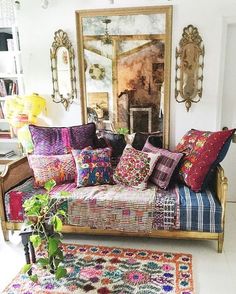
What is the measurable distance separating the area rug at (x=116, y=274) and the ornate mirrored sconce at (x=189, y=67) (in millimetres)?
1673

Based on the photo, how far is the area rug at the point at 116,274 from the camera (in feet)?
7.06

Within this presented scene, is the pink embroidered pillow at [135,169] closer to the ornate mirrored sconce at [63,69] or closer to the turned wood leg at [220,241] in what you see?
the turned wood leg at [220,241]

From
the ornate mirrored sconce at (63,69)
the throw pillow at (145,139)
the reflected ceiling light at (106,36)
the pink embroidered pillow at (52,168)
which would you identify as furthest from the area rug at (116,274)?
the reflected ceiling light at (106,36)

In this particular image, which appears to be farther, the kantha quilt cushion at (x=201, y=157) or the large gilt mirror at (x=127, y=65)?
the large gilt mirror at (x=127, y=65)

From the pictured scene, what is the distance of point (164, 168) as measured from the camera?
2.87m

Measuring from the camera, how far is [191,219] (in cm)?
251

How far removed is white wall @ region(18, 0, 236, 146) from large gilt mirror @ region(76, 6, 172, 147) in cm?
9

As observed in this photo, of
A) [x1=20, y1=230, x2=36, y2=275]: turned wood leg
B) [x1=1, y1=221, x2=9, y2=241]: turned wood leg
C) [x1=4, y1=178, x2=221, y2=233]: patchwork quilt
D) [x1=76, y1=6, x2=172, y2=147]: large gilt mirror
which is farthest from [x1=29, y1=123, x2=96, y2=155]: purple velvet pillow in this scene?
[x1=20, y1=230, x2=36, y2=275]: turned wood leg

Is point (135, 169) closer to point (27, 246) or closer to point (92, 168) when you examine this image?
point (92, 168)

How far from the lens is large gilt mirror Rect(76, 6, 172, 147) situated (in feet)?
10.5

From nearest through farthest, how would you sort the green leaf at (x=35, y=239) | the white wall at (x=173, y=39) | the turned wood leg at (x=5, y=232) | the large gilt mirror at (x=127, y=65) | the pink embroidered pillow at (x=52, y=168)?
the green leaf at (x=35, y=239), the turned wood leg at (x=5, y=232), the pink embroidered pillow at (x=52, y=168), the white wall at (x=173, y=39), the large gilt mirror at (x=127, y=65)

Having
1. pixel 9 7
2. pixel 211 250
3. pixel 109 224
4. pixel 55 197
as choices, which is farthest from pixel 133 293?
pixel 9 7

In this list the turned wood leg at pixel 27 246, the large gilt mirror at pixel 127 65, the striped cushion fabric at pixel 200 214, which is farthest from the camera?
the large gilt mirror at pixel 127 65

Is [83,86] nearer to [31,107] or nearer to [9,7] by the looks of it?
[31,107]
